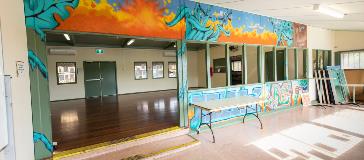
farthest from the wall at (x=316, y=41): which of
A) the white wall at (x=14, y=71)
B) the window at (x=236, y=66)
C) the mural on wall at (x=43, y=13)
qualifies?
the white wall at (x=14, y=71)

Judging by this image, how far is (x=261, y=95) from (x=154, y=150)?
3.54 meters

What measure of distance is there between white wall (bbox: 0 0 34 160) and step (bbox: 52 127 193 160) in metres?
0.48

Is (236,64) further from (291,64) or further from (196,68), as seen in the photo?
(196,68)

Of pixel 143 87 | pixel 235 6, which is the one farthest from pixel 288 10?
pixel 143 87

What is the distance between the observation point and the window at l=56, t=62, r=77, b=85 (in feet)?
27.6

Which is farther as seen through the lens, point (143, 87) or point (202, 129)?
point (143, 87)

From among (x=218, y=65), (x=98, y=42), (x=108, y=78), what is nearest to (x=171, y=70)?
(x=218, y=65)

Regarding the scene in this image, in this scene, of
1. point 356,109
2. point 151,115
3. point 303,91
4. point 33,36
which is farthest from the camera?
point 303,91

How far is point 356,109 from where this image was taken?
596 centimetres

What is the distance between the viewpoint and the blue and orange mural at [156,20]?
2807 millimetres

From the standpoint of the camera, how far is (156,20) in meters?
3.74

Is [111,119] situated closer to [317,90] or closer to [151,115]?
[151,115]

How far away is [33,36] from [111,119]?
286cm

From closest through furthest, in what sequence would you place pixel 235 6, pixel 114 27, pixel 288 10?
pixel 114 27, pixel 235 6, pixel 288 10
